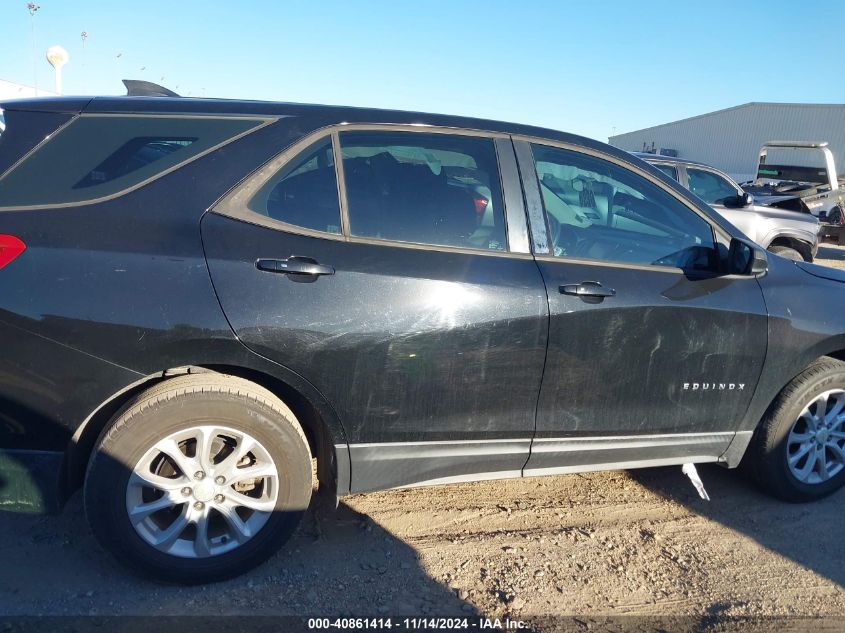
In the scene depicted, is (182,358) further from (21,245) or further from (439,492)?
(439,492)

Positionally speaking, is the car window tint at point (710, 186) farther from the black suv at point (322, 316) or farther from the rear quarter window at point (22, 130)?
the rear quarter window at point (22, 130)

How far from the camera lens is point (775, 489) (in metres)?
3.63

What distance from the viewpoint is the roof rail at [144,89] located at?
124 inches

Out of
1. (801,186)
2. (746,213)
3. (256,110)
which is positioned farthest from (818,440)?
(801,186)

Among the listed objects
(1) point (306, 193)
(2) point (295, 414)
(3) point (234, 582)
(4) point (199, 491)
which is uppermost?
(1) point (306, 193)

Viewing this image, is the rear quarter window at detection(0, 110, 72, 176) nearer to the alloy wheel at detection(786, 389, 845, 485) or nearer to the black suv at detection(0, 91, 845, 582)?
the black suv at detection(0, 91, 845, 582)

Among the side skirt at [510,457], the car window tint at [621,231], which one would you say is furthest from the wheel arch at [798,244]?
the side skirt at [510,457]

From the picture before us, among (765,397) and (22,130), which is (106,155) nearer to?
(22,130)

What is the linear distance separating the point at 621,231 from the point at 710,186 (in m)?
6.72

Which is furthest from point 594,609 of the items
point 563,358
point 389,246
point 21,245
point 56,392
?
point 21,245

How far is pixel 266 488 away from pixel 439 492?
118 cm

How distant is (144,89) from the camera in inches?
125

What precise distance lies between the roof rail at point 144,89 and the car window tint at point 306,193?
871mm

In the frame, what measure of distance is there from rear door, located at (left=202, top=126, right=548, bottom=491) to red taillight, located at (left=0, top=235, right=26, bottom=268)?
63cm
